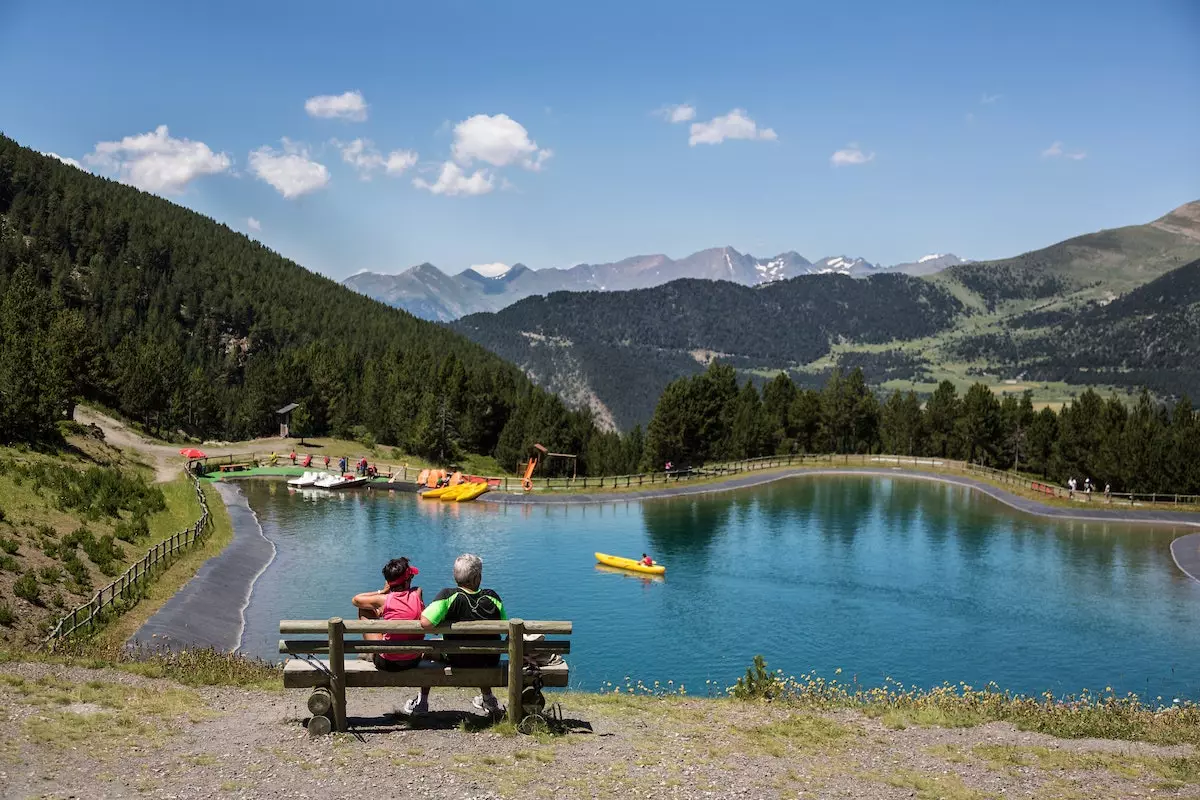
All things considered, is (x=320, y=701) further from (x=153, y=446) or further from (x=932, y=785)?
(x=153, y=446)

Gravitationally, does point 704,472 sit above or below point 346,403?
below

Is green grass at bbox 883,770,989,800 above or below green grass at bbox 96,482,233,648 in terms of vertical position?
above

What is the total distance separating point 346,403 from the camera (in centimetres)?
12769

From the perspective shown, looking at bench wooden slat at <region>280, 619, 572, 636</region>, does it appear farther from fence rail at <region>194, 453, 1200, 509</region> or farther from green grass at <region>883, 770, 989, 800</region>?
fence rail at <region>194, 453, 1200, 509</region>

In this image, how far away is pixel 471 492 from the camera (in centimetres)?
7812

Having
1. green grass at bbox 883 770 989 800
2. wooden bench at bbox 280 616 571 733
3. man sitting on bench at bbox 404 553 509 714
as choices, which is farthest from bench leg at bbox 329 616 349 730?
green grass at bbox 883 770 989 800

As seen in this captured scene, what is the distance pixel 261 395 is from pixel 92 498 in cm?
7676

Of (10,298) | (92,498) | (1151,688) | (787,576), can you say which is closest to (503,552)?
(787,576)

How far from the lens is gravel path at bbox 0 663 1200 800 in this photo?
1266 cm

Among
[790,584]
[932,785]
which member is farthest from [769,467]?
[932,785]

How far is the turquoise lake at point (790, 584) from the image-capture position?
37.7 m

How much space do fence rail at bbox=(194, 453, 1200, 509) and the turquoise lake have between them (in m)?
8.09

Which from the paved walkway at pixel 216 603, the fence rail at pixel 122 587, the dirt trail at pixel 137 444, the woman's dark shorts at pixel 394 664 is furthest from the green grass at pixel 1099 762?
the dirt trail at pixel 137 444

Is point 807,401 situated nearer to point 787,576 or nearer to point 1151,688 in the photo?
point 787,576
